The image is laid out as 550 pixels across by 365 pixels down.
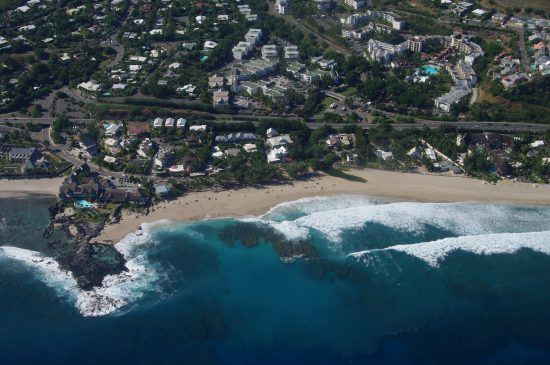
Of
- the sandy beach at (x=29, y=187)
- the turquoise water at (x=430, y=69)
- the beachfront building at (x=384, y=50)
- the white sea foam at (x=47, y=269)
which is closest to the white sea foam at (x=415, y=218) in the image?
the white sea foam at (x=47, y=269)

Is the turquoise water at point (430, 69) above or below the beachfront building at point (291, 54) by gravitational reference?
below

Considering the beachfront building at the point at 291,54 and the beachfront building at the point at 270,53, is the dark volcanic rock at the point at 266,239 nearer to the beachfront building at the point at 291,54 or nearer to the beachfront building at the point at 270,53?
the beachfront building at the point at 291,54

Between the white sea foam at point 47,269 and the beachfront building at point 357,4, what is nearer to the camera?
the white sea foam at point 47,269

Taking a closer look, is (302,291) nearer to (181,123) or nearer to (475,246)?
(475,246)

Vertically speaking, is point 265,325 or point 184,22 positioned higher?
point 184,22

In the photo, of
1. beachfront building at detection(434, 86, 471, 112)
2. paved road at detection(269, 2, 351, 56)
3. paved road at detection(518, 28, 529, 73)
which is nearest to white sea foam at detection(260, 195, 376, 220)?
beachfront building at detection(434, 86, 471, 112)

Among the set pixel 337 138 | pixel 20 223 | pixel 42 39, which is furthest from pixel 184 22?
pixel 20 223

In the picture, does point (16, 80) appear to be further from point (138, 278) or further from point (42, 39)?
point (138, 278)
